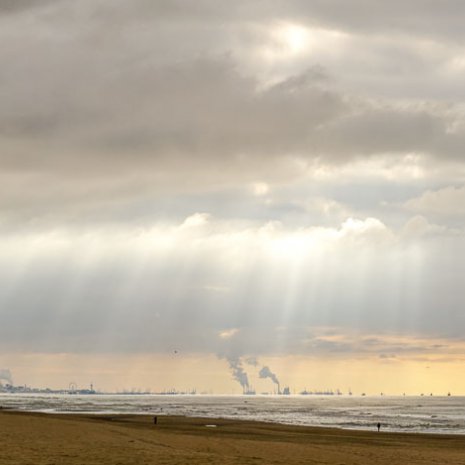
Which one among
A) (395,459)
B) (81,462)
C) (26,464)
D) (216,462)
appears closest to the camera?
(26,464)

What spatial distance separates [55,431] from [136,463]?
20.9 meters

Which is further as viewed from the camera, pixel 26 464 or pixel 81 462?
pixel 81 462

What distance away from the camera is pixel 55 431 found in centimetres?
5131

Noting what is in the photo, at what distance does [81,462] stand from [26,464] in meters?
2.83

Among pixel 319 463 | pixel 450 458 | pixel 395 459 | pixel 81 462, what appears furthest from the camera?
pixel 450 458

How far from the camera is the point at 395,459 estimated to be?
47938 mm

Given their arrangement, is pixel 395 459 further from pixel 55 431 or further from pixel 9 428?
pixel 9 428

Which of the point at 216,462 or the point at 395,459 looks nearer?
the point at 216,462

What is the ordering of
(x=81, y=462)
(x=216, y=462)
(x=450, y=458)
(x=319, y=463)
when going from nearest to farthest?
(x=81, y=462)
(x=216, y=462)
(x=319, y=463)
(x=450, y=458)

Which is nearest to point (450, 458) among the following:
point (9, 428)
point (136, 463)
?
point (136, 463)

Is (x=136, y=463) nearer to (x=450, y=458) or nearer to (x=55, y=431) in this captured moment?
(x=55, y=431)

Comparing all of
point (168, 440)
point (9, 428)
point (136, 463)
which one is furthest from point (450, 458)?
point (9, 428)

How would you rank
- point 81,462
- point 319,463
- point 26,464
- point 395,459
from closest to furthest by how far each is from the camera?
point 26,464
point 81,462
point 319,463
point 395,459

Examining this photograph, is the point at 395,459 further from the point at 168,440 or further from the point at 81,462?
the point at 81,462
